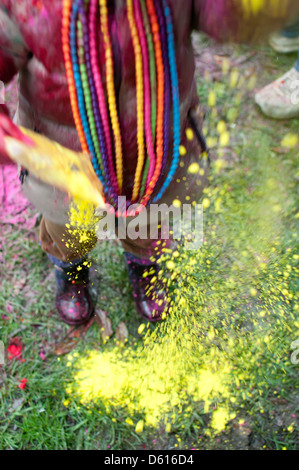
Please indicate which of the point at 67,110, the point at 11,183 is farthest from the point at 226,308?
the point at 11,183

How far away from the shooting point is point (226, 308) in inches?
57.4

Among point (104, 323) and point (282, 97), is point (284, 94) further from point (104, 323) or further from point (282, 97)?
point (104, 323)

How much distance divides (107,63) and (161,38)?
0.10 meters

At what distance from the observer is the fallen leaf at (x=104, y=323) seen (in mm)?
1507

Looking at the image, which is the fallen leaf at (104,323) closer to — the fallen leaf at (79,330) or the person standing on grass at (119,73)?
the fallen leaf at (79,330)

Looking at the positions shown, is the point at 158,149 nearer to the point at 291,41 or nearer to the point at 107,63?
the point at 107,63

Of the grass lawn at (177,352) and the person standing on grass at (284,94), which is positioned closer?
the grass lawn at (177,352)

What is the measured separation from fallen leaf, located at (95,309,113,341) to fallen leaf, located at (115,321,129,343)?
0.09 feet

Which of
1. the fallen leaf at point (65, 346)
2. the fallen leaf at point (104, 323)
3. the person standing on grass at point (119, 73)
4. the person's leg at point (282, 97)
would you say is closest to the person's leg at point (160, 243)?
the person standing on grass at point (119, 73)

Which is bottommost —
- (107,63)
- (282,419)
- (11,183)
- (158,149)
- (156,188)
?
(282,419)

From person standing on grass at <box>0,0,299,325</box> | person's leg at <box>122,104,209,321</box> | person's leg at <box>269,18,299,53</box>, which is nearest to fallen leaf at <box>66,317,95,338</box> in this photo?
person's leg at <box>122,104,209,321</box>

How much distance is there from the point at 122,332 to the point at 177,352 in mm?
230

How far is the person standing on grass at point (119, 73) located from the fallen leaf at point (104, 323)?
0.70 meters

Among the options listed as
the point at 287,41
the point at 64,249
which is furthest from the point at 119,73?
the point at 287,41
